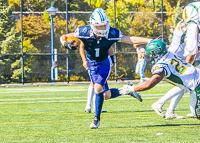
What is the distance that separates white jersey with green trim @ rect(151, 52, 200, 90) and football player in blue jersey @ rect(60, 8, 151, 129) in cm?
38

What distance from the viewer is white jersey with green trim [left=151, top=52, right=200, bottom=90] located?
17.7ft

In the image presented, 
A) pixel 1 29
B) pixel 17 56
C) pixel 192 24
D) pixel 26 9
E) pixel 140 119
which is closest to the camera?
pixel 192 24

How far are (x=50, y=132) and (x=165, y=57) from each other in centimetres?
186

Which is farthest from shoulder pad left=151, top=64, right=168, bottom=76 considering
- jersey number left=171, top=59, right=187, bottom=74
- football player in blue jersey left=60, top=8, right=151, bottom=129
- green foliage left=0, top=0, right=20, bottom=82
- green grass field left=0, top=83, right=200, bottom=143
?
green foliage left=0, top=0, right=20, bottom=82

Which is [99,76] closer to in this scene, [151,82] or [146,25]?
[151,82]

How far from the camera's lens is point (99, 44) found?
6023mm

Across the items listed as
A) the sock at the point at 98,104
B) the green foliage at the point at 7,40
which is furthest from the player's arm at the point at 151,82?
the green foliage at the point at 7,40

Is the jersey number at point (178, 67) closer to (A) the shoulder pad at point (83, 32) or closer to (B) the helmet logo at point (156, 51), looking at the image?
(B) the helmet logo at point (156, 51)

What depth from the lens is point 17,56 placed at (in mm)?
18078

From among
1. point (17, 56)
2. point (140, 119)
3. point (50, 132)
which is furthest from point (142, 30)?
point (50, 132)

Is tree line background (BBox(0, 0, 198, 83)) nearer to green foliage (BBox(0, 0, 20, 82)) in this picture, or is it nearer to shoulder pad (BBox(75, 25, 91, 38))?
green foliage (BBox(0, 0, 20, 82))

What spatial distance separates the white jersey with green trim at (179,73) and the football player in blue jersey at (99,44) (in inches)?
14.9

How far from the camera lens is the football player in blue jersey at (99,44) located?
556 cm

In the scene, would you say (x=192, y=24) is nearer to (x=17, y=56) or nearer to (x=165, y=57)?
(x=165, y=57)
